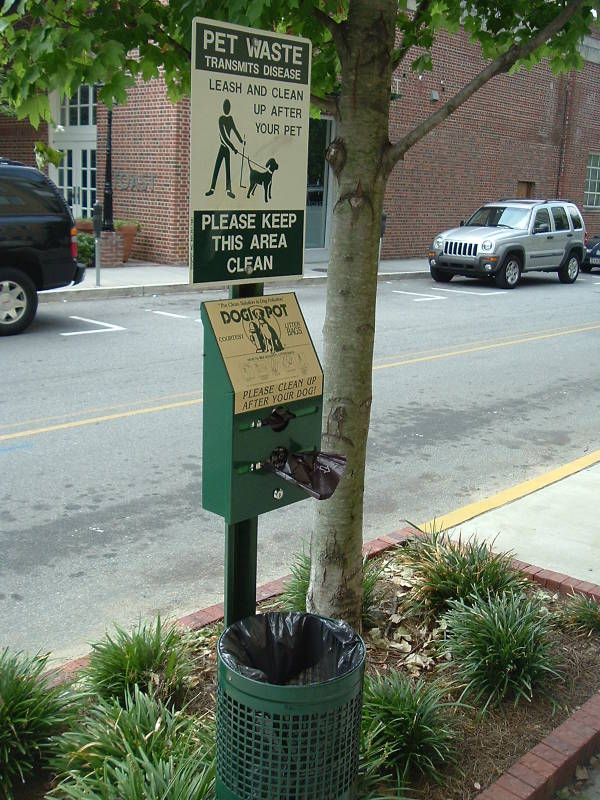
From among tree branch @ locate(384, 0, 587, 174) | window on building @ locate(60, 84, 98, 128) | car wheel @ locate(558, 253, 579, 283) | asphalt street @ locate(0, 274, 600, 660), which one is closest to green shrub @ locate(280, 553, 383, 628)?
asphalt street @ locate(0, 274, 600, 660)

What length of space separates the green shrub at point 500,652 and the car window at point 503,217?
17.8 m

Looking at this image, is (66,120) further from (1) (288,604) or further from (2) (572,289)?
(1) (288,604)

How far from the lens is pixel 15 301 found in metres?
11.9

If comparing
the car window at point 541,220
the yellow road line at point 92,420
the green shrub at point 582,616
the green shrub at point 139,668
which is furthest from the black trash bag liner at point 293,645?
the car window at point 541,220

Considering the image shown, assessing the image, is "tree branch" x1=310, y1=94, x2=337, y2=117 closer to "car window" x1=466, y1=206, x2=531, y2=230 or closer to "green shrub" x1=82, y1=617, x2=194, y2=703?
"green shrub" x1=82, y1=617, x2=194, y2=703

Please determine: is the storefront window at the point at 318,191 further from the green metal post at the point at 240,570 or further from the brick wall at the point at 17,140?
the green metal post at the point at 240,570

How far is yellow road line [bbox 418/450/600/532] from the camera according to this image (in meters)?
6.05

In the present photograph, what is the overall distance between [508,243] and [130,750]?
18505mm

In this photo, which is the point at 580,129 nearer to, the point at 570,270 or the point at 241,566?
the point at 570,270

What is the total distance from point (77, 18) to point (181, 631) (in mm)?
2742

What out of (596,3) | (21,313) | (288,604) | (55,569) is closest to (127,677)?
(288,604)

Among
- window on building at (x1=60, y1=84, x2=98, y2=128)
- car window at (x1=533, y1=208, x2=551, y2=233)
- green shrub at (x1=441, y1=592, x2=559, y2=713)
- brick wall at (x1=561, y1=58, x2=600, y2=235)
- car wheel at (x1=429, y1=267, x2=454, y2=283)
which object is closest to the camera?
green shrub at (x1=441, y1=592, x2=559, y2=713)

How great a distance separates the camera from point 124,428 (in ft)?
26.5

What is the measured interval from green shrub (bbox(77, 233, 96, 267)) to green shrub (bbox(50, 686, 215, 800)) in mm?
16170
